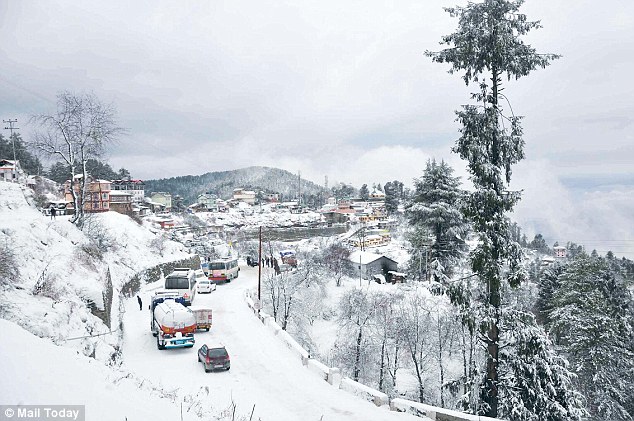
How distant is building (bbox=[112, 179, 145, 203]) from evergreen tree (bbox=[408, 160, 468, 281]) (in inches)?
3765

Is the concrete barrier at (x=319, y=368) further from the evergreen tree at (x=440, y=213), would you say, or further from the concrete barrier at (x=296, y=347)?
the evergreen tree at (x=440, y=213)

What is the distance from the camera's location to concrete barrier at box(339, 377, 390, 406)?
1415 centimetres

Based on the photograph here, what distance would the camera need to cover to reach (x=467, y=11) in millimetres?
13438

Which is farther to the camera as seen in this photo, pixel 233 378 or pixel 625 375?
pixel 625 375

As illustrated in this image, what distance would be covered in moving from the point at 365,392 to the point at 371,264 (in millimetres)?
47425

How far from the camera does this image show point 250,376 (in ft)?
58.0

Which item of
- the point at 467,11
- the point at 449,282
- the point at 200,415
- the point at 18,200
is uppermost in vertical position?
the point at 467,11

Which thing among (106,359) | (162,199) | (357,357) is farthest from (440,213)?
(162,199)

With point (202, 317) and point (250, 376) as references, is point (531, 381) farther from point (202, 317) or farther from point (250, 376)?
point (202, 317)

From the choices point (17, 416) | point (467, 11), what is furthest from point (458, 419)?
point (467, 11)

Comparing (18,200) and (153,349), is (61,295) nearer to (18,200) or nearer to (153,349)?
(153,349)

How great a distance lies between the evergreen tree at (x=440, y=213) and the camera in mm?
37344

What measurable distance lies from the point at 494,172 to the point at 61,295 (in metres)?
19.0

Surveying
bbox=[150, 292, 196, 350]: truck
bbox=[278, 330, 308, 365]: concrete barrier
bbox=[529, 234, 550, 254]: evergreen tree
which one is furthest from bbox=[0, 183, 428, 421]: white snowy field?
bbox=[529, 234, 550, 254]: evergreen tree
